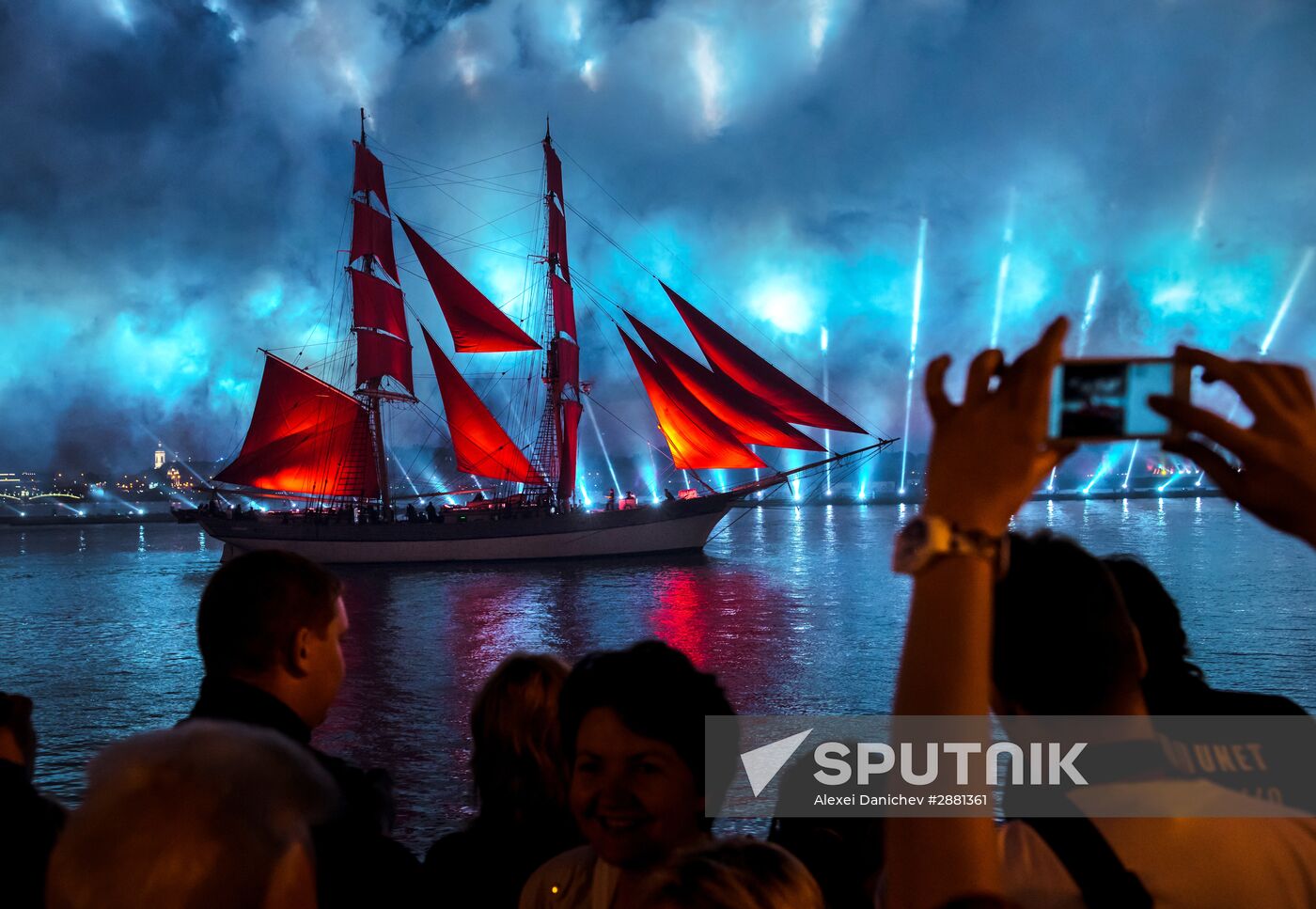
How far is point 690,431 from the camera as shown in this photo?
36594mm

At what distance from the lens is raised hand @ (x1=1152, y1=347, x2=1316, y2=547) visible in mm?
943

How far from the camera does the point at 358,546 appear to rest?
36.2m

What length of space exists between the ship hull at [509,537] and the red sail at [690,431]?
2.01m

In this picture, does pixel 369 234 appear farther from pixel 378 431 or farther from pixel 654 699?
pixel 654 699

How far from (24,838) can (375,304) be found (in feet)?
151

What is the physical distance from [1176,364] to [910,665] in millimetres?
451

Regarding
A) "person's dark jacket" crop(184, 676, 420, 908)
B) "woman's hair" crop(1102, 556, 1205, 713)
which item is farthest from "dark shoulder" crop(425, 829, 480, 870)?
"woman's hair" crop(1102, 556, 1205, 713)

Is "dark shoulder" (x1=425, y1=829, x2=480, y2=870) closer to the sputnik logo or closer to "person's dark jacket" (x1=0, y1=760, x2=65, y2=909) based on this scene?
"person's dark jacket" (x1=0, y1=760, x2=65, y2=909)

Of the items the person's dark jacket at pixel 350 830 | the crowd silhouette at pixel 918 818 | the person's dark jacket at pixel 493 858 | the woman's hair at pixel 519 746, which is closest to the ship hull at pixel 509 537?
the woman's hair at pixel 519 746

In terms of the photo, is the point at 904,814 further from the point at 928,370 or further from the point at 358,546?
the point at 358,546

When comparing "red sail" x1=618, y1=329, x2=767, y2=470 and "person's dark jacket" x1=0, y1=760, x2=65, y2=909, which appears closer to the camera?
"person's dark jacket" x1=0, y1=760, x2=65, y2=909

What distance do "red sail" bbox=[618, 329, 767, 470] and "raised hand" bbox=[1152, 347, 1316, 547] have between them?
115 ft

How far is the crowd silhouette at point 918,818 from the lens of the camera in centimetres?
95

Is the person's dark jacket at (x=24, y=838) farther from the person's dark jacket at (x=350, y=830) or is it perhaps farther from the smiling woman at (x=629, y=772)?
the smiling woman at (x=629, y=772)
